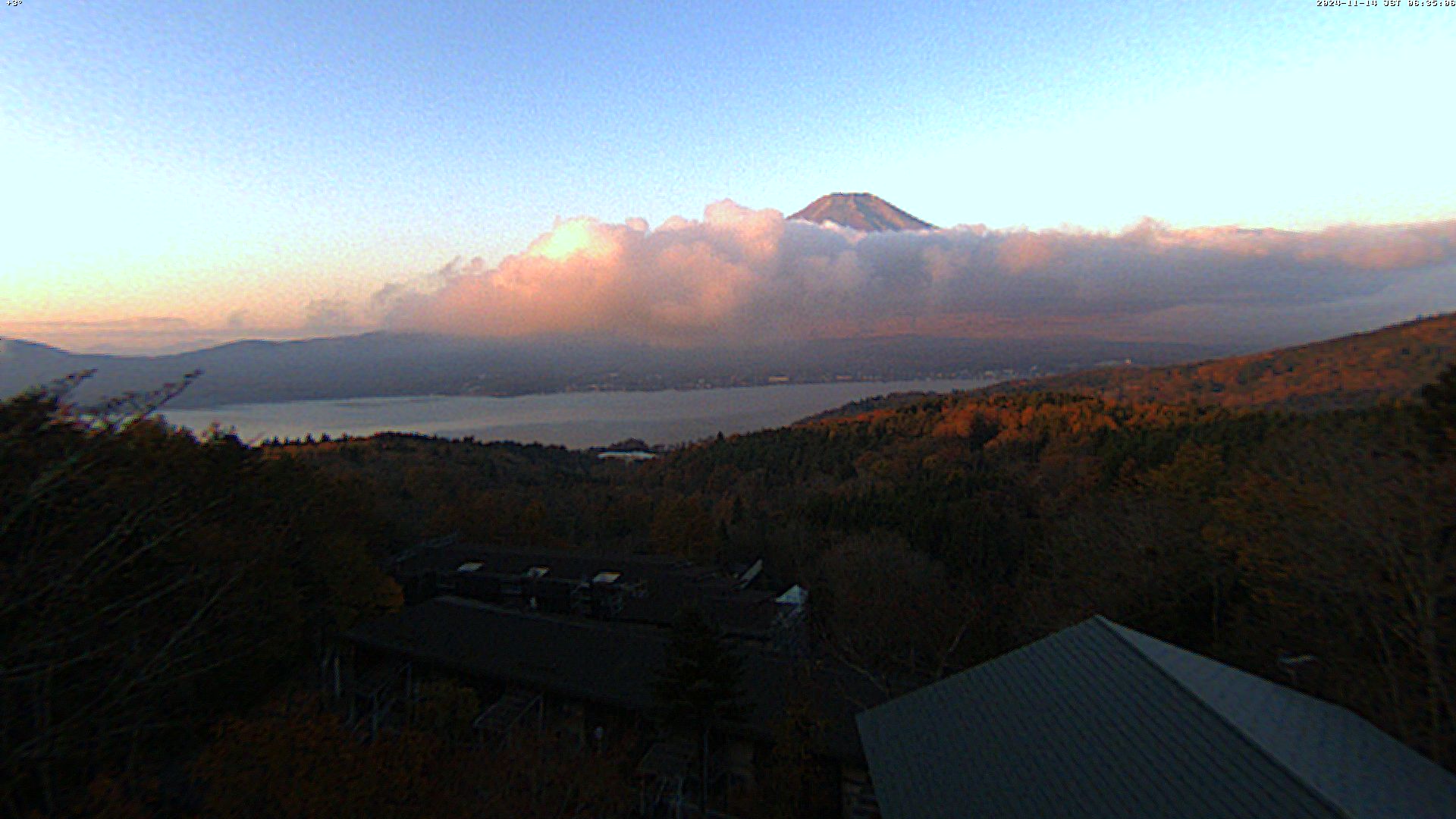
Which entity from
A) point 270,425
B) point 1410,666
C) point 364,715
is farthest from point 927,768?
point 270,425

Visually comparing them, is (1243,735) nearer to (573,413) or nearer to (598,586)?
(598,586)

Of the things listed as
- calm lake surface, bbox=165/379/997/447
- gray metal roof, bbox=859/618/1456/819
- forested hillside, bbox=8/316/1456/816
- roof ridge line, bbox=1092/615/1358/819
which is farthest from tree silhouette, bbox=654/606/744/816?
calm lake surface, bbox=165/379/997/447

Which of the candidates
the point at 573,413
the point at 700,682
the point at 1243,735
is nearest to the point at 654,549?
the point at 700,682

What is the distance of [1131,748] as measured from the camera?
641 centimetres

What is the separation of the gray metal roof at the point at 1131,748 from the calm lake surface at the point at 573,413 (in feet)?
135

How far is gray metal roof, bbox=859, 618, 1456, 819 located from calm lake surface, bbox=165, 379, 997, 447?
41.3 m

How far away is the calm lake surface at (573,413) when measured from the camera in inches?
2475

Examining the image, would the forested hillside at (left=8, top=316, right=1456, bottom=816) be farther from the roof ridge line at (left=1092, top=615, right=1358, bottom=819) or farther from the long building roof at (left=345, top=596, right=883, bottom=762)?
the roof ridge line at (left=1092, top=615, right=1358, bottom=819)

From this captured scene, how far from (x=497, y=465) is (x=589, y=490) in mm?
15400

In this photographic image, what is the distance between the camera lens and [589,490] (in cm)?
4959

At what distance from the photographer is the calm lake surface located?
62.9 m

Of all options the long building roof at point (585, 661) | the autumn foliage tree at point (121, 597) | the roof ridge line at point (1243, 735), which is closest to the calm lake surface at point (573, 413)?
the long building roof at point (585, 661)

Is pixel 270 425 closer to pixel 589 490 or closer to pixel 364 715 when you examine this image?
pixel 589 490

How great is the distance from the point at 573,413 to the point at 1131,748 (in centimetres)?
10038
